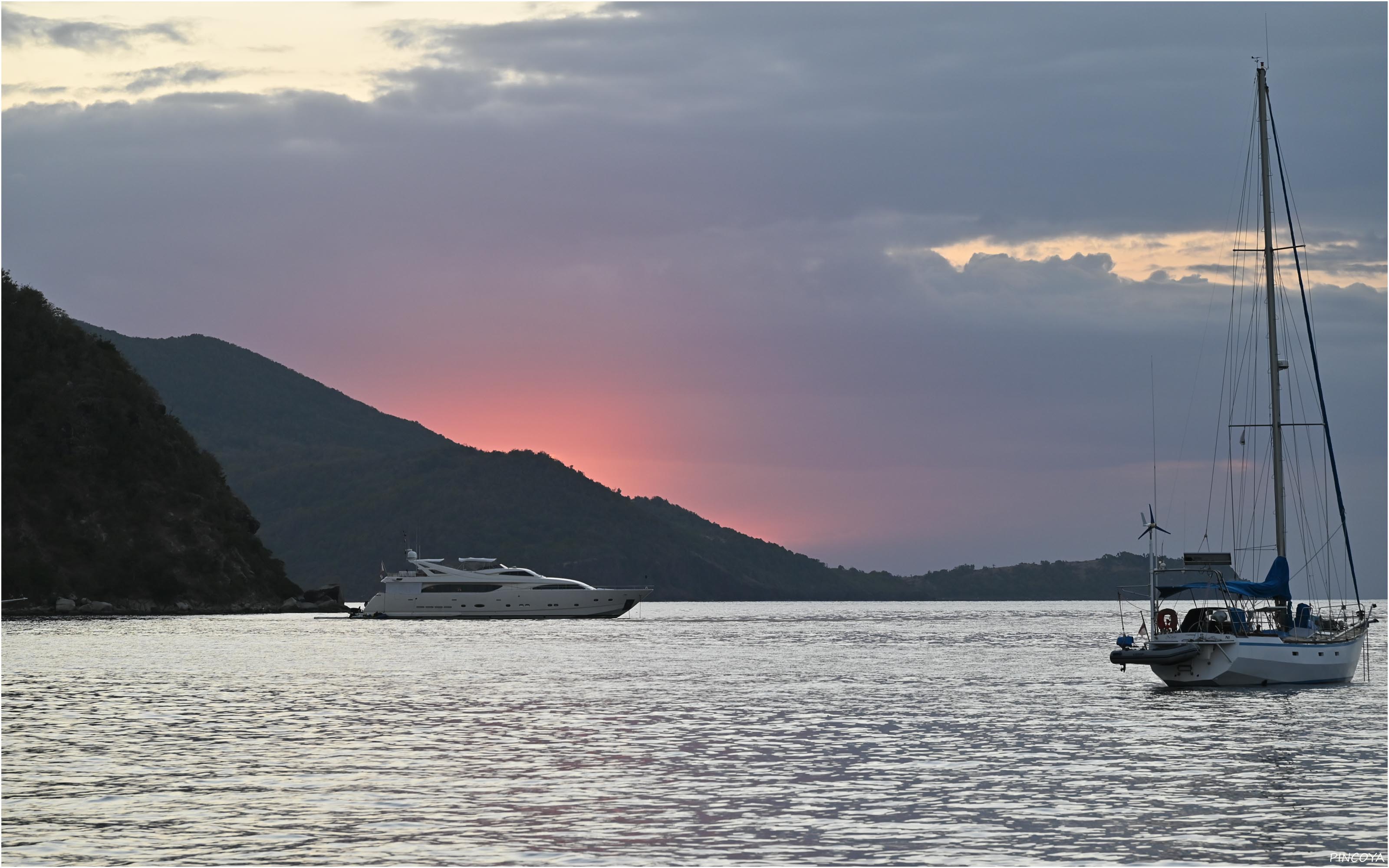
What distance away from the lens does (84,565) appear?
180m

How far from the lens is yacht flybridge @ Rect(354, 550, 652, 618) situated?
158875 millimetres

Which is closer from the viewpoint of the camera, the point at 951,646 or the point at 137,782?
the point at 137,782

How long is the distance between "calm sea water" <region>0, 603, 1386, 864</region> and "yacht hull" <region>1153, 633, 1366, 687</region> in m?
0.89

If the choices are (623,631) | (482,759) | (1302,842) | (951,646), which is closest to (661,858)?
(1302,842)

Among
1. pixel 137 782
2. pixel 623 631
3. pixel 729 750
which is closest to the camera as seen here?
pixel 137 782

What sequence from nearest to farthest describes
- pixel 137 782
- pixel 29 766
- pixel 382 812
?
pixel 382 812 → pixel 137 782 → pixel 29 766

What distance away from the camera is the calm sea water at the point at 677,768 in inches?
990

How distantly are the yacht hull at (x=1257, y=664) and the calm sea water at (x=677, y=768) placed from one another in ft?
2.92

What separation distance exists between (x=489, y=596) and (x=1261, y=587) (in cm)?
11190

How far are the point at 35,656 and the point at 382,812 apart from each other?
65535mm

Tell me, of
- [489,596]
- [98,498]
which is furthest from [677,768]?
[98,498]

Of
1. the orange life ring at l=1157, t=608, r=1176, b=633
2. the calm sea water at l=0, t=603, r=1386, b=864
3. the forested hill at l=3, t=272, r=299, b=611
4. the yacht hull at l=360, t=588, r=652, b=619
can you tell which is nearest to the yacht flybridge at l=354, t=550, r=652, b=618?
the yacht hull at l=360, t=588, r=652, b=619

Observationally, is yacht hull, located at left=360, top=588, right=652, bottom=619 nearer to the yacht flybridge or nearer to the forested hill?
the yacht flybridge

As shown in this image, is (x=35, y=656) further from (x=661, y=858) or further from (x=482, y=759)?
(x=661, y=858)
